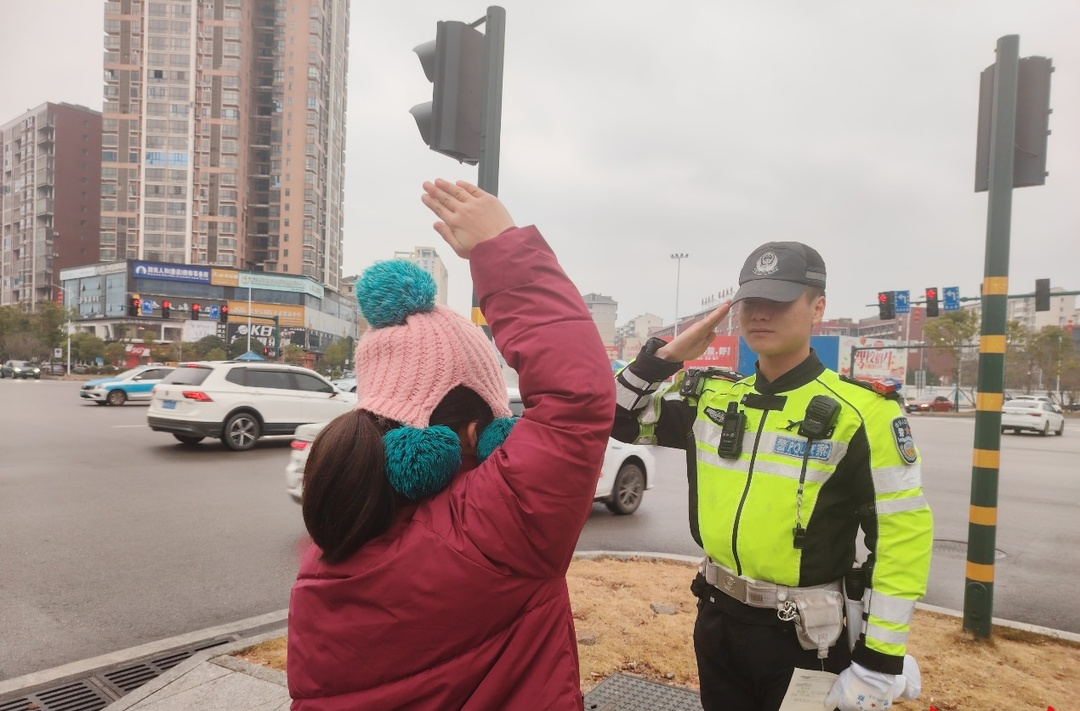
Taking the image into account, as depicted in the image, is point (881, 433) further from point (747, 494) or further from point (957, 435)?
point (957, 435)

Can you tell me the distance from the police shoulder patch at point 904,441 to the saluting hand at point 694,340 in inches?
22.5

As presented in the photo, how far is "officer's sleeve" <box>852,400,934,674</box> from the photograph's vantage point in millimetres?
1791

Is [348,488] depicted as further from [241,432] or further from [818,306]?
[241,432]

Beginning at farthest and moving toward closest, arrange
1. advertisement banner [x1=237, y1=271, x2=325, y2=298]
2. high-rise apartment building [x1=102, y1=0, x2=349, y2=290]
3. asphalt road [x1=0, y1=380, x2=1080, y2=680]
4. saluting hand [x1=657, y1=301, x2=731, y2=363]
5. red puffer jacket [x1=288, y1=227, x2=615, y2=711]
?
high-rise apartment building [x1=102, y1=0, x2=349, y2=290] < advertisement banner [x1=237, y1=271, x2=325, y2=298] < asphalt road [x1=0, y1=380, x2=1080, y2=680] < saluting hand [x1=657, y1=301, x2=731, y2=363] < red puffer jacket [x1=288, y1=227, x2=615, y2=711]

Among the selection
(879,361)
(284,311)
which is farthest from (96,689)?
(284,311)

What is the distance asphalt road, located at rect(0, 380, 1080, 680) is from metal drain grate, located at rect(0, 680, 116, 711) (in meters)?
0.37

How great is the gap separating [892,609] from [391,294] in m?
1.52

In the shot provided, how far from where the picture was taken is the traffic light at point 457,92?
11.2 ft

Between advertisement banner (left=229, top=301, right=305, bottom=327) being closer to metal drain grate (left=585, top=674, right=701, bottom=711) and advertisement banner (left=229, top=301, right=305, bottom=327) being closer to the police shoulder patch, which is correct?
metal drain grate (left=585, top=674, right=701, bottom=711)

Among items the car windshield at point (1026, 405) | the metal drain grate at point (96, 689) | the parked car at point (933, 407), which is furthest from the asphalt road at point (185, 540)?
the parked car at point (933, 407)

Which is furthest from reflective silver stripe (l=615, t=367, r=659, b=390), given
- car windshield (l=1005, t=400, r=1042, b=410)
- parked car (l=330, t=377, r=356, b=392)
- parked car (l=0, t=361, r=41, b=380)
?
parked car (l=0, t=361, r=41, b=380)

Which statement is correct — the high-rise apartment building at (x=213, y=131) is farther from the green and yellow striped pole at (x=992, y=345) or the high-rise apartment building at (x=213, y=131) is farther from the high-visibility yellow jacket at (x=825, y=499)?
the high-visibility yellow jacket at (x=825, y=499)

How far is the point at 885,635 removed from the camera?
1.78m

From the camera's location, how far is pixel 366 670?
3.80 feet
